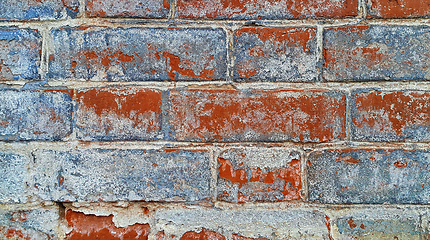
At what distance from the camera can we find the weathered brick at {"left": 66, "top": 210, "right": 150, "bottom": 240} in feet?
1.80

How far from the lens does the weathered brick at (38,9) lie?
21.2 inches

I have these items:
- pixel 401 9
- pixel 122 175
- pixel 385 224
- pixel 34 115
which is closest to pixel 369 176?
pixel 385 224

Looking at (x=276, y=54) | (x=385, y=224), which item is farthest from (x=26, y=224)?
(x=385, y=224)

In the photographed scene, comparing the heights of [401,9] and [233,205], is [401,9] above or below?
above

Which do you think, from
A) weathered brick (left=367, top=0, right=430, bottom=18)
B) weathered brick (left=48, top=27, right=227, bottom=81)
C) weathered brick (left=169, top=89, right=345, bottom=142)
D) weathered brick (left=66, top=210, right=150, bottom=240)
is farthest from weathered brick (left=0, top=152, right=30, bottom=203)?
weathered brick (left=367, top=0, right=430, bottom=18)

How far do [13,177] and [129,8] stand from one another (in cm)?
42

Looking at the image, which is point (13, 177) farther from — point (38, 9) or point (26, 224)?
point (38, 9)

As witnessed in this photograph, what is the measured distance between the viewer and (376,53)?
0.53 metres

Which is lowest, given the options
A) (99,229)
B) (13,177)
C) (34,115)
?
(99,229)

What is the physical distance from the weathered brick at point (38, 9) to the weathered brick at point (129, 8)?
0.13 feet

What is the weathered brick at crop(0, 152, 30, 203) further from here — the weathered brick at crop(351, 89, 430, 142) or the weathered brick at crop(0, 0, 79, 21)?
the weathered brick at crop(351, 89, 430, 142)

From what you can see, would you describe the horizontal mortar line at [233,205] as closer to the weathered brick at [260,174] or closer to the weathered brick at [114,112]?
the weathered brick at [260,174]

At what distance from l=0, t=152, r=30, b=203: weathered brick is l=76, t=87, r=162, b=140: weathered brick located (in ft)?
0.45

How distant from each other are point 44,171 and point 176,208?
28 cm
